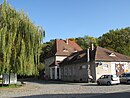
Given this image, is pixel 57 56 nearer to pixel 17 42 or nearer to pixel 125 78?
pixel 125 78

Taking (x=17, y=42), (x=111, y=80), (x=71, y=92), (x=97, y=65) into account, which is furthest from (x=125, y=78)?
(x=17, y=42)

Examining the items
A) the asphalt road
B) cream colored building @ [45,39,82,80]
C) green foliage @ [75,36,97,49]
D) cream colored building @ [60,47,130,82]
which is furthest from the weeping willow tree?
green foliage @ [75,36,97,49]

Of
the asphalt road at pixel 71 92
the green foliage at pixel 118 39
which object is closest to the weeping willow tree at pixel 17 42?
the asphalt road at pixel 71 92

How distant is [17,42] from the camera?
1253 inches

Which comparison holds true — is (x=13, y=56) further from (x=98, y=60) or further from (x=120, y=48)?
(x=120, y=48)

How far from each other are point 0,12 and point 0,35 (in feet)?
10.4

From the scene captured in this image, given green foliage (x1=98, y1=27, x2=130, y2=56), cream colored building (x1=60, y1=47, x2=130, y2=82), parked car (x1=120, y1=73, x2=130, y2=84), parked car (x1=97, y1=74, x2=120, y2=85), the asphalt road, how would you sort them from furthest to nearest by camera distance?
green foliage (x1=98, y1=27, x2=130, y2=56), cream colored building (x1=60, y1=47, x2=130, y2=82), parked car (x1=120, y1=73, x2=130, y2=84), parked car (x1=97, y1=74, x2=120, y2=85), the asphalt road

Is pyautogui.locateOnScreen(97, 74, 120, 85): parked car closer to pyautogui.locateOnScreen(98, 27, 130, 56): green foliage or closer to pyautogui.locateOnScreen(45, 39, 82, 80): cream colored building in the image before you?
pyautogui.locateOnScreen(45, 39, 82, 80): cream colored building

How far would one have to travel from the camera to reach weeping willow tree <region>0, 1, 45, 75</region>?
30.7 meters

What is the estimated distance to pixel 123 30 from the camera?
74438 mm

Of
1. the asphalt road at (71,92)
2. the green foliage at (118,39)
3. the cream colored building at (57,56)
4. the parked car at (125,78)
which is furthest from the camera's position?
the green foliage at (118,39)

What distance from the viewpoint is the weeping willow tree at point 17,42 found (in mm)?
30747

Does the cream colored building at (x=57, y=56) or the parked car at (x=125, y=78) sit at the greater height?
the cream colored building at (x=57, y=56)

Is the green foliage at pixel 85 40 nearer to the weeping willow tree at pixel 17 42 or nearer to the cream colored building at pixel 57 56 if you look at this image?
the cream colored building at pixel 57 56
